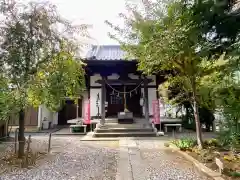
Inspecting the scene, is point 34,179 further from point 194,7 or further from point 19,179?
point 194,7

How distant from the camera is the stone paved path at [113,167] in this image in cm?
399

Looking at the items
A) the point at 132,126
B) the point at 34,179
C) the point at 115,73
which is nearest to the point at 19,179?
the point at 34,179

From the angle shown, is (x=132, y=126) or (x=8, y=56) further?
(x=132, y=126)

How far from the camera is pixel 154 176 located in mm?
3965

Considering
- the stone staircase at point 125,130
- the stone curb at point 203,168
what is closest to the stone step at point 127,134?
the stone staircase at point 125,130

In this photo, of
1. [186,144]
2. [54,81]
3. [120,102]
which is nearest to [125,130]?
[120,102]

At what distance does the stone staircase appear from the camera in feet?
30.8

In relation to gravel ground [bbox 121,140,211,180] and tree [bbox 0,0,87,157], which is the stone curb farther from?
tree [bbox 0,0,87,157]

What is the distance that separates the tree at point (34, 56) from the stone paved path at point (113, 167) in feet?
3.64

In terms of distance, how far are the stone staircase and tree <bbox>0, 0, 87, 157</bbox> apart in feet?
14.9

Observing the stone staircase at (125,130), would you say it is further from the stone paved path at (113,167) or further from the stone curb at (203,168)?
the stone curb at (203,168)

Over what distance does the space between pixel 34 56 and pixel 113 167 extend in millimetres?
3004

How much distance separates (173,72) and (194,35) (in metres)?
3.97

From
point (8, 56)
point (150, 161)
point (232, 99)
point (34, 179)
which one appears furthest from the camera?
point (150, 161)
